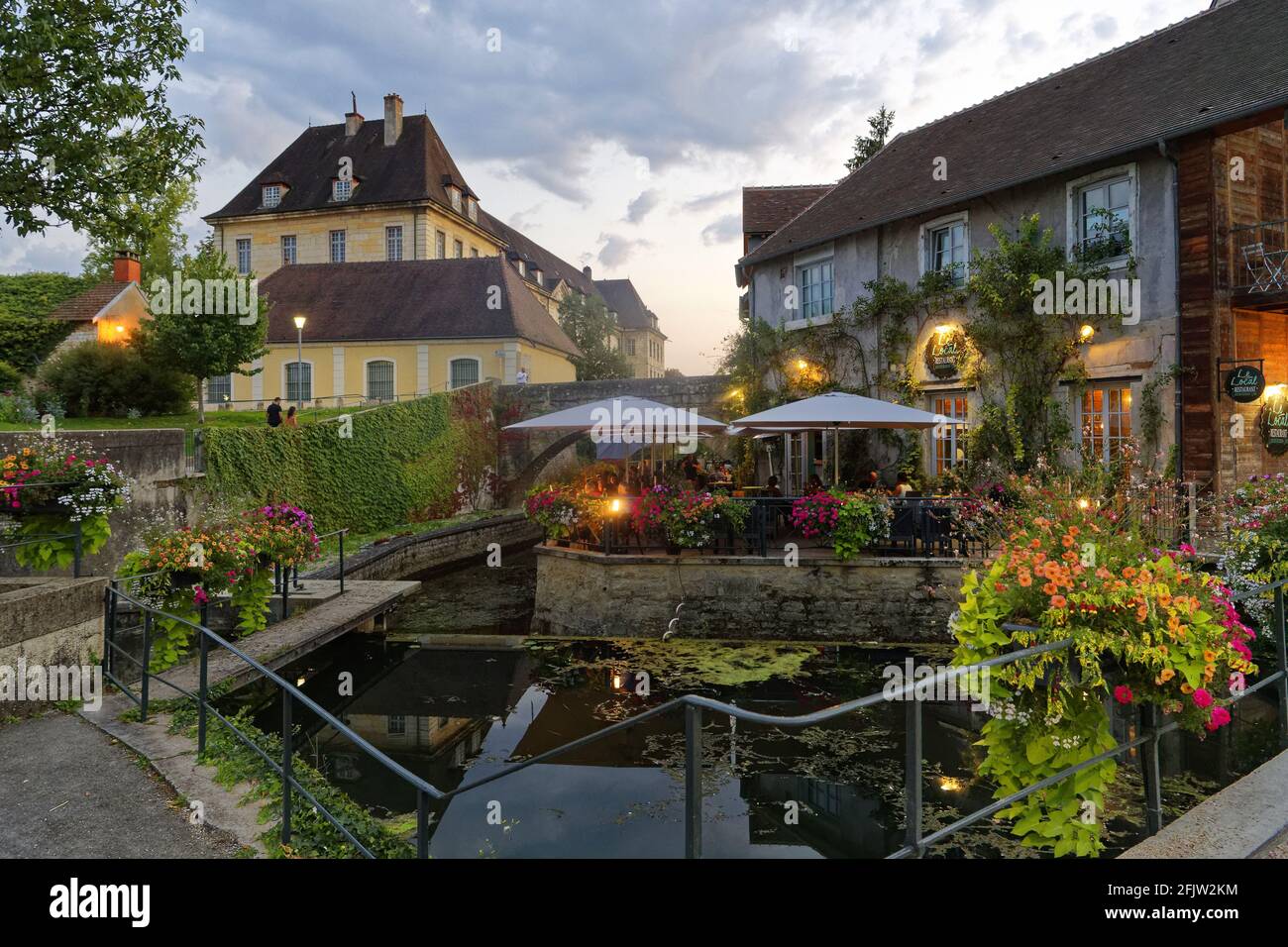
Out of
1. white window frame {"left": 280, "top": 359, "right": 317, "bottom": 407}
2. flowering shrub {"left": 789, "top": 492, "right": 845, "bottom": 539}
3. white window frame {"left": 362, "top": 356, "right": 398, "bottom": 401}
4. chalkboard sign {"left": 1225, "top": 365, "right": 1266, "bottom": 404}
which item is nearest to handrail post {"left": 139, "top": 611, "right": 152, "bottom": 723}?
flowering shrub {"left": 789, "top": 492, "right": 845, "bottom": 539}

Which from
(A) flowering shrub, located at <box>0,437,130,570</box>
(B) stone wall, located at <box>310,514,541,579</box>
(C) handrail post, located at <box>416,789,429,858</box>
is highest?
(A) flowering shrub, located at <box>0,437,130,570</box>

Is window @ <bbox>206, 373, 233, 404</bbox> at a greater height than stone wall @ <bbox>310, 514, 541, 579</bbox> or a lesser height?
greater

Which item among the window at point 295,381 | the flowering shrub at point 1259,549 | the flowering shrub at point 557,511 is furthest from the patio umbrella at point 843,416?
the window at point 295,381

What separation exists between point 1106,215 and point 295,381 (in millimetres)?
28198

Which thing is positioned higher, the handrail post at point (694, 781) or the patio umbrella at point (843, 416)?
the patio umbrella at point (843, 416)

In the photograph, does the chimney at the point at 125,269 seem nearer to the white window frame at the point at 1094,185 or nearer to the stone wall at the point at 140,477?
the stone wall at the point at 140,477

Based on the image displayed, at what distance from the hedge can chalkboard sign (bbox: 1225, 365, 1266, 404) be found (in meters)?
17.2

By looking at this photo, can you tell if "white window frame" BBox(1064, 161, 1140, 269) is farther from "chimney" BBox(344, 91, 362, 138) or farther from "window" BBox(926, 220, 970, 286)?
"chimney" BBox(344, 91, 362, 138)

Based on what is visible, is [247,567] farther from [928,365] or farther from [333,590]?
[928,365]

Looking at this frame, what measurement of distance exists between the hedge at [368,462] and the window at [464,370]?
4.72 metres

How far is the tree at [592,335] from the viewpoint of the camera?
4522cm

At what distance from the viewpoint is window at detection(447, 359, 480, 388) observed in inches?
1204

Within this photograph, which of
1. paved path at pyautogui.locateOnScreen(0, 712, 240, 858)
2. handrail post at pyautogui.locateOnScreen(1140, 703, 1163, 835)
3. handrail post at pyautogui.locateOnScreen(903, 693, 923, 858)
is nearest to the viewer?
handrail post at pyautogui.locateOnScreen(903, 693, 923, 858)
